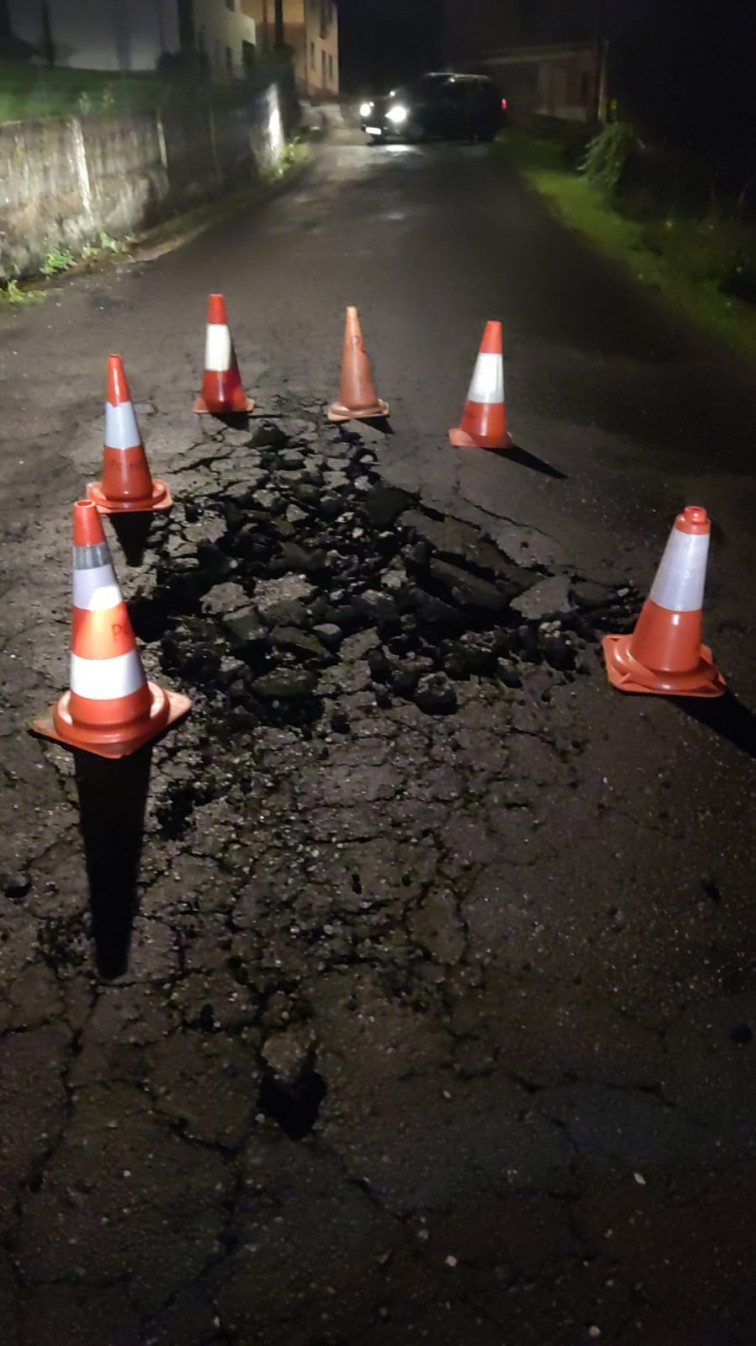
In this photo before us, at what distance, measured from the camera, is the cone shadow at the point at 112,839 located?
2611mm

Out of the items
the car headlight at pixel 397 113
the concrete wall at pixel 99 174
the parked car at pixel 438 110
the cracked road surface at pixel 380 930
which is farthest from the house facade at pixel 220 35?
the cracked road surface at pixel 380 930

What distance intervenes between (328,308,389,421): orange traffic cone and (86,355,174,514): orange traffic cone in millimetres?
1745

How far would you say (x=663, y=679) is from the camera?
379 cm

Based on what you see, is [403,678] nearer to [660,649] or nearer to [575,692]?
[575,692]

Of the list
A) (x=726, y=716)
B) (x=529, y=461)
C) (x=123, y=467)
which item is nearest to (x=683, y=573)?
(x=726, y=716)

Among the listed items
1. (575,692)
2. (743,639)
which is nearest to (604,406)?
(743,639)

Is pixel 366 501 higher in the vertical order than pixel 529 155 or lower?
lower

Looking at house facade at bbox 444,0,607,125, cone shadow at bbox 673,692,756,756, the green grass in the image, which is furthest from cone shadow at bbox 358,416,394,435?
house facade at bbox 444,0,607,125

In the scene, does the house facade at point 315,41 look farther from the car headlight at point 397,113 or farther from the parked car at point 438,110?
the car headlight at point 397,113

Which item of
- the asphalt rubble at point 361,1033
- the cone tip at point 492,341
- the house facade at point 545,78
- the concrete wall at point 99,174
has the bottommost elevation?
the asphalt rubble at point 361,1033

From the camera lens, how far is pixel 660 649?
12.5ft

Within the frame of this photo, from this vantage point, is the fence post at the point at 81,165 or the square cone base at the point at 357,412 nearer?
the square cone base at the point at 357,412

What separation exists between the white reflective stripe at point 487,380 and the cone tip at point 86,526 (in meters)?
3.55

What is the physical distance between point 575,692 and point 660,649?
40cm
